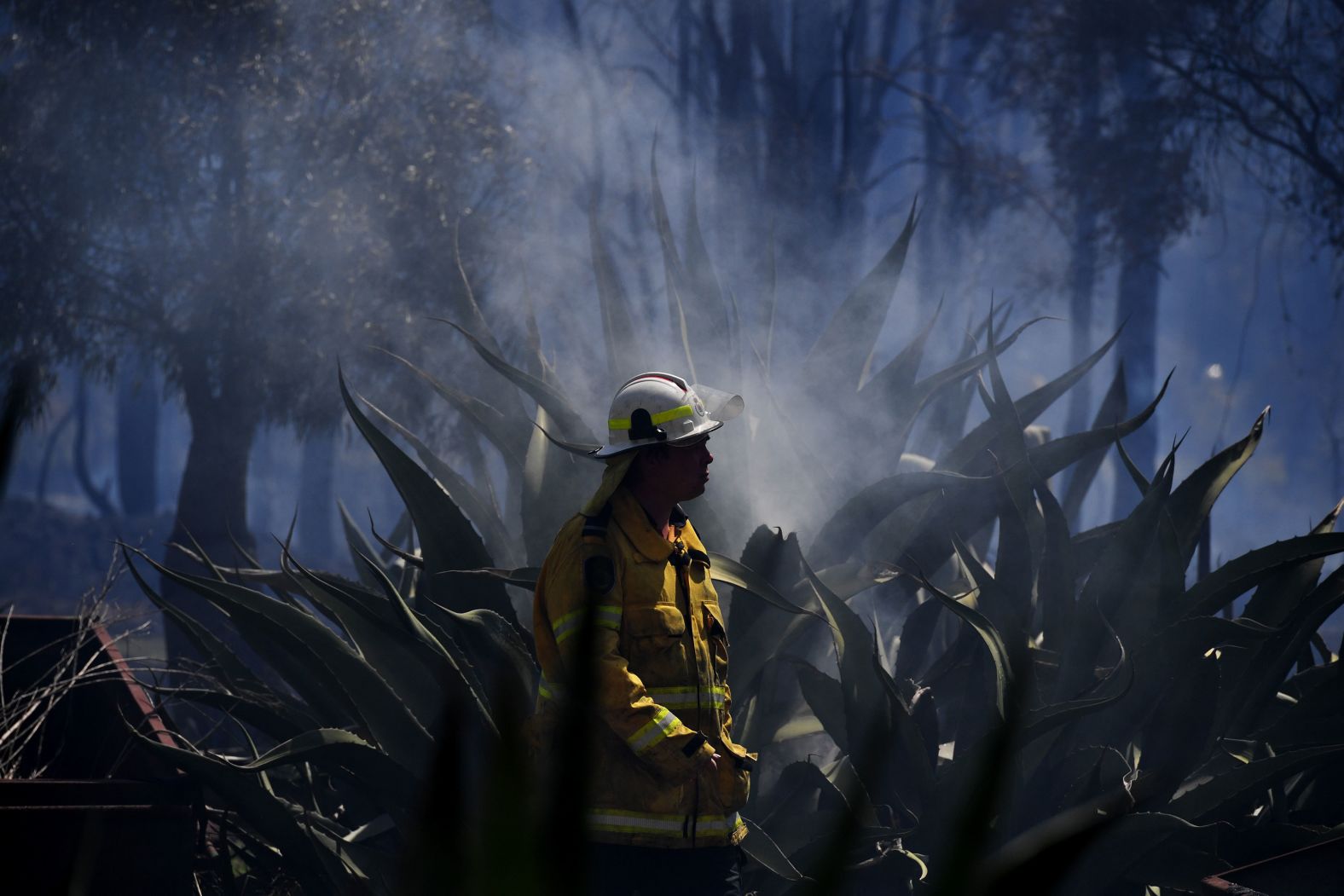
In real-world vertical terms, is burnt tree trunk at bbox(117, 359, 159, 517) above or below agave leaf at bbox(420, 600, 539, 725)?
above

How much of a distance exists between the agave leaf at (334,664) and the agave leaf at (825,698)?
3.36ft

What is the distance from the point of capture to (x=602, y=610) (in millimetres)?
2016

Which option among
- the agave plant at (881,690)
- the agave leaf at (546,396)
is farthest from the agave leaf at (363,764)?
the agave leaf at (546,396)

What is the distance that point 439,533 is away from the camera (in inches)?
117

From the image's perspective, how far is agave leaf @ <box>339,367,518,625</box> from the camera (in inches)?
116

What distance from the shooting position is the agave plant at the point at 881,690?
8.48 ft

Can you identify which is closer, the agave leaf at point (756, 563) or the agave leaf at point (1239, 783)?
the agave leaf at point (1239, 783)

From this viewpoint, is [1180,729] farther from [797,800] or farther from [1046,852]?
[797,800]

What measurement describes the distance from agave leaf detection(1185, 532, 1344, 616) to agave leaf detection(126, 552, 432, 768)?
2.08 m

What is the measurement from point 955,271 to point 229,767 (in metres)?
15.0

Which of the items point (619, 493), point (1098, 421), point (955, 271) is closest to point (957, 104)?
point (955, 271)

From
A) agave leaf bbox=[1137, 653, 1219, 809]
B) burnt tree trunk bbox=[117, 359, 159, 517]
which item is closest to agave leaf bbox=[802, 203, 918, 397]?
agave leaf bbox=[1137, 653, 1219, 809]

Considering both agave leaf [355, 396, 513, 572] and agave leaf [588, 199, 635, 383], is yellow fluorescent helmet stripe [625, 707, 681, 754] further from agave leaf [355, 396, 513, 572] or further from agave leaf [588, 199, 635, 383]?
agave leaf [588, 199, 635, 383]

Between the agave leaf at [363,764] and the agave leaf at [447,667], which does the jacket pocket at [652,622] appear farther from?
the agave leaf at [363,764]
